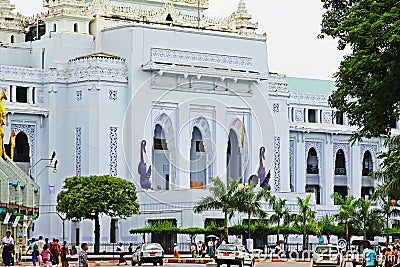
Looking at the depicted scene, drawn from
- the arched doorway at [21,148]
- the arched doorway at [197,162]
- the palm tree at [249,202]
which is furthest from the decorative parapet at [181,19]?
the palm tree at [249,202]

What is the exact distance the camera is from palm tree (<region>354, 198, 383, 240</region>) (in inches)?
3784

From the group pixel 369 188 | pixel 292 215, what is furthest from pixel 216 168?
pixel 369 188

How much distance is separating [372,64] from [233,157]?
70.4m

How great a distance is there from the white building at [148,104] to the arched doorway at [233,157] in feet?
0.25

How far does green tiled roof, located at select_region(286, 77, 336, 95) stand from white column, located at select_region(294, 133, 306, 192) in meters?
5.76

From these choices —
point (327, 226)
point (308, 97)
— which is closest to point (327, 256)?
point (327, 226)

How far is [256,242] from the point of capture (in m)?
96.8

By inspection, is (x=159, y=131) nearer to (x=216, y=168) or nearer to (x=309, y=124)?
(x=216, y=168)

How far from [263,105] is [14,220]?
53.3m

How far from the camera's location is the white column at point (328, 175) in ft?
379

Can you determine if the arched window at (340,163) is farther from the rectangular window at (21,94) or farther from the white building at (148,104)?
the rectangular window at (21,94)

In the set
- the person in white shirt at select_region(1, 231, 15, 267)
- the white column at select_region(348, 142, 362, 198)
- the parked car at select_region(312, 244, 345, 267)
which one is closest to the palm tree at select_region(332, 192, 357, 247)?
the white column at select_region(348, 142, 362, 198)

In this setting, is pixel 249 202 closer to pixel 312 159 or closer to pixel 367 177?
pixel 312 159

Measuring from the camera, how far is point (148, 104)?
10219cm
